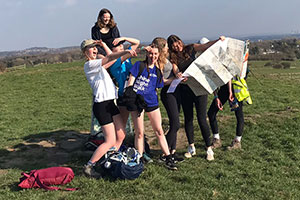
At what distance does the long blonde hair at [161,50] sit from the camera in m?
5.29

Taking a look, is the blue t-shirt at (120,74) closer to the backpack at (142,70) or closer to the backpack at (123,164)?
the backpack at (142,70)

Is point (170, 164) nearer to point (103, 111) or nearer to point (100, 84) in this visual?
point (103, 111)

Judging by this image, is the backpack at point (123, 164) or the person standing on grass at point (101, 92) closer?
the person standing on grass at point (101, 92)

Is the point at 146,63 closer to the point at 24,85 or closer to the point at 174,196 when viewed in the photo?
the point at 174,196

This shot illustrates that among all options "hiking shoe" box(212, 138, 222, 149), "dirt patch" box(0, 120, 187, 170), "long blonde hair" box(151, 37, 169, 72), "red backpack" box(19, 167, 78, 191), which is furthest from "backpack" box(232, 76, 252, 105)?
"red backpack" box(19, 167, 78, 191)

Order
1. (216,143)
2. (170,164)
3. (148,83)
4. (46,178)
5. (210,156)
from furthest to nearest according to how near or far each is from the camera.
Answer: (216,143) < (210,156) < (170,164) < (148,83) < (46,178)

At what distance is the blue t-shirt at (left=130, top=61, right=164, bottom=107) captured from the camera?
17.2 feet

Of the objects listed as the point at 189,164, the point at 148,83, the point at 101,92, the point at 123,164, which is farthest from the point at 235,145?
the point at 101,92

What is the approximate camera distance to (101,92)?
500 cm

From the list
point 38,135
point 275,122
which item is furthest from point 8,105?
point 275,122

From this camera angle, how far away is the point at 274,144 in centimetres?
704

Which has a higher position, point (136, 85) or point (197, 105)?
point (136, 85)

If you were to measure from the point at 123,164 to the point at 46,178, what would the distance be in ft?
4.20

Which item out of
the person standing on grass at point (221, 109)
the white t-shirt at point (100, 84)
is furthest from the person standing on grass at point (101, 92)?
the person standing on grass at point (221, 109)
